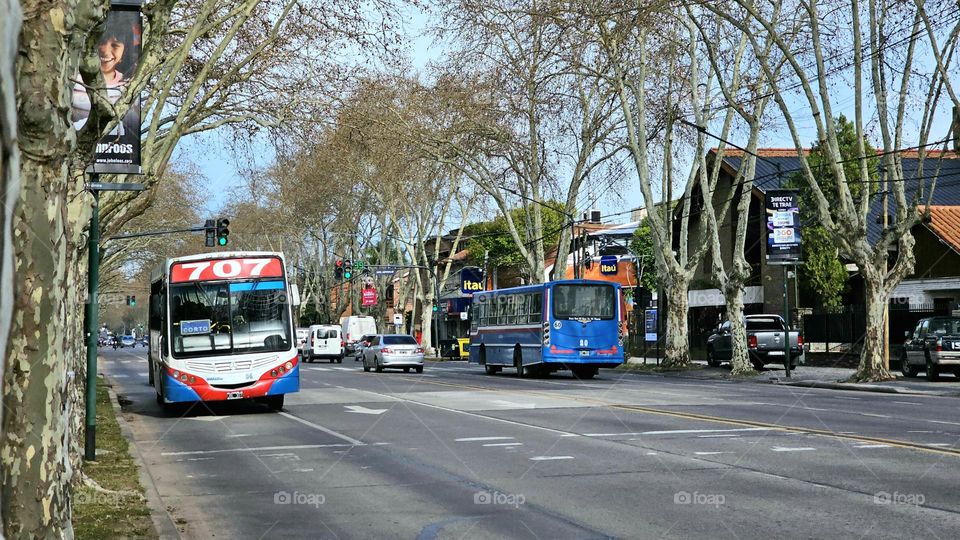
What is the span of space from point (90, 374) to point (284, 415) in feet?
26.4

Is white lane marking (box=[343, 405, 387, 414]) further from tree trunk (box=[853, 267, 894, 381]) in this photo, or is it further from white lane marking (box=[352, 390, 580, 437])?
tree trunk (box=[853, 267, 894, 381])

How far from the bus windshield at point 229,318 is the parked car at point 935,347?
61.7 feet

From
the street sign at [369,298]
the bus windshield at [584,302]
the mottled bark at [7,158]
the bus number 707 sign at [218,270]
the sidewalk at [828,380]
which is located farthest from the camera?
the street sign at [369,298]

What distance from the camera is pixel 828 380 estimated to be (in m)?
32.8

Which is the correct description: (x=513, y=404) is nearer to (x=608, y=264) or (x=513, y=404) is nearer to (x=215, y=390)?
(x=215, y=390)

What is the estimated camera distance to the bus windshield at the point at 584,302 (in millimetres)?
35688

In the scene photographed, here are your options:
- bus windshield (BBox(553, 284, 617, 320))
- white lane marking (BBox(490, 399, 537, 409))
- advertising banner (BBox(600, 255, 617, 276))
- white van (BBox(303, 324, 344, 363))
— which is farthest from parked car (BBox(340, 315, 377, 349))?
white lane marking (BBox(490, 399, 537, 409))

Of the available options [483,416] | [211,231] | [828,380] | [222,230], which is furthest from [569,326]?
[211,231]

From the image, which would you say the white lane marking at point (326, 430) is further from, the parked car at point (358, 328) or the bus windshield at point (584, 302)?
the parked car at point (358, 328)

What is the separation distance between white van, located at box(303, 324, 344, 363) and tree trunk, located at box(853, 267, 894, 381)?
38660 millimetres

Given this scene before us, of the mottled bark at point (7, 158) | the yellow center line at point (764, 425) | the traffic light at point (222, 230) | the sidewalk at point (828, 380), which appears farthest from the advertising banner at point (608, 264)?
the mottled bark at point (7, 158)

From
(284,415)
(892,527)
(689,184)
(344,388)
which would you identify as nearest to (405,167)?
(689,184)

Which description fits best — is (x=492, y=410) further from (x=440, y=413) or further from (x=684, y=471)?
(x=684, y=471)

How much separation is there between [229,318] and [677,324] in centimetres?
2378
